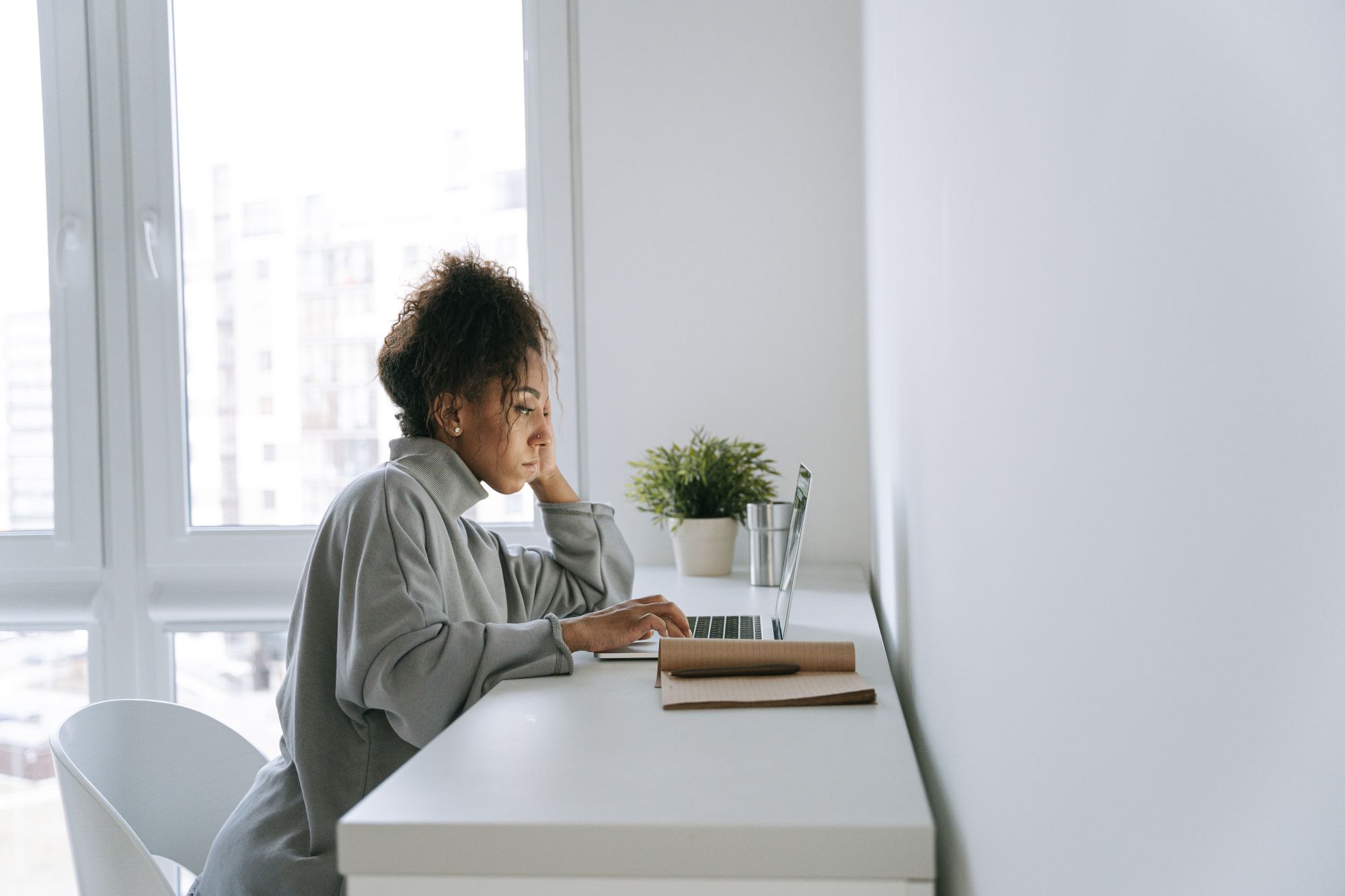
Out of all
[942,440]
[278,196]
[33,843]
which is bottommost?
[33,843]

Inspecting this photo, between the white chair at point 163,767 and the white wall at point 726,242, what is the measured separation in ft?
2.77

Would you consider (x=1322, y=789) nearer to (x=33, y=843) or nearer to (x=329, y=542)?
(x=329, y=542)

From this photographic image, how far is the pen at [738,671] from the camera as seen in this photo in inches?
36.5

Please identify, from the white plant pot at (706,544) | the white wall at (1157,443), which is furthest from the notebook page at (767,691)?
the white plant pot at (706,544)

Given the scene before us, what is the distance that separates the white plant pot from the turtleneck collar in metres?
0.60

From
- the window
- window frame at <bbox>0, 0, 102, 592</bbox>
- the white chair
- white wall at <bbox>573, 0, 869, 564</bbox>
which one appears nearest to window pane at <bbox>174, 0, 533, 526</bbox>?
the window

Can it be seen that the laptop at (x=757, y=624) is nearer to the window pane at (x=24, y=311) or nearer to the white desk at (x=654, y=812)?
the white desk at (x=654, y=812)

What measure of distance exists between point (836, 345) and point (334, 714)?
4.02 feet

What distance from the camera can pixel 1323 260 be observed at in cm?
16

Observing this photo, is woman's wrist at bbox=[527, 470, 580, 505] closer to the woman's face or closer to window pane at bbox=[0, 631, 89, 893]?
the woman's face

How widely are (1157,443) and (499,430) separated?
100cm

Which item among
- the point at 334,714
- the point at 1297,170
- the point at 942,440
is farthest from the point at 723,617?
the point at 1297,170

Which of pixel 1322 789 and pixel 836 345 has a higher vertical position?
pixel 836 345

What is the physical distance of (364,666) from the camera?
3.03 ft
